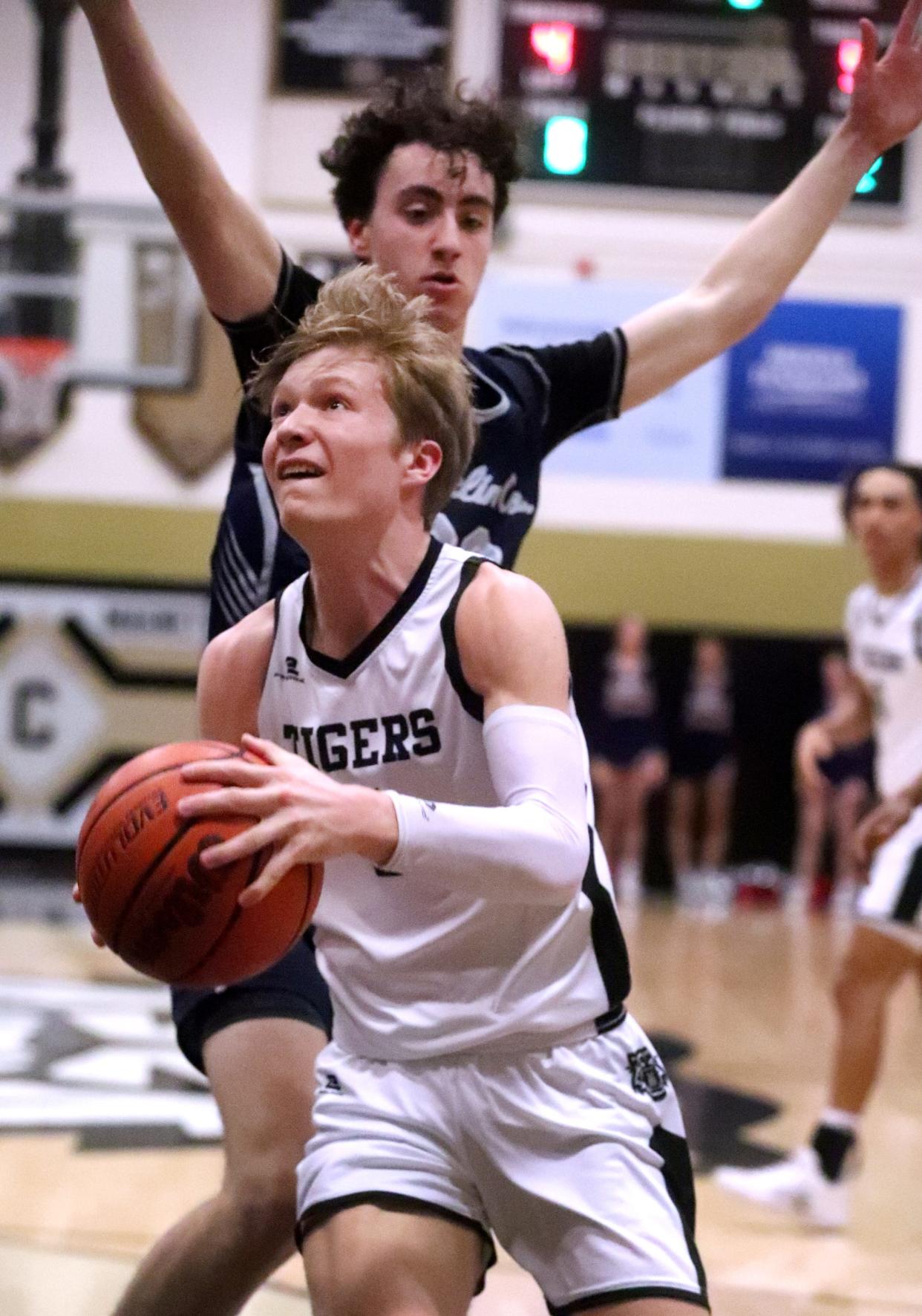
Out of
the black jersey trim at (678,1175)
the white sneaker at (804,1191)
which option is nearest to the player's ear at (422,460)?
the black jersey trim at (678,1175)

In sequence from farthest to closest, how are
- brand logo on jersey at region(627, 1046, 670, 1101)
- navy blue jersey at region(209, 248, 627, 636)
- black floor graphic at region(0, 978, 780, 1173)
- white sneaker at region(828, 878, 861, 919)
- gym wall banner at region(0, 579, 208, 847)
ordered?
white sneaker at region(828, 878, 861, 919) < gym wall banner at region(0, 579, 208, 847) < black floor graphic at region(0, 978, 780, 1173) < navy blue jersey at region(209, 248, 627, 636) < brand logo on jersey at region(627, 1046, 670, 1101)

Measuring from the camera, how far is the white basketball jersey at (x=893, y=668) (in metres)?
5.49

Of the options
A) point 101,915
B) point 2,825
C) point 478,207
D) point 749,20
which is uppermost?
point 749,20

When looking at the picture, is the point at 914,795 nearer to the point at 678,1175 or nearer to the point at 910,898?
the point at 910,898

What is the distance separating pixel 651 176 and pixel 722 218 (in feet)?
10.1

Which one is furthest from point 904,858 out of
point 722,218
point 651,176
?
point 722,218

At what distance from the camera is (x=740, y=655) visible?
43.1 feet

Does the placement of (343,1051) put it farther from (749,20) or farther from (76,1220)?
(749,20)

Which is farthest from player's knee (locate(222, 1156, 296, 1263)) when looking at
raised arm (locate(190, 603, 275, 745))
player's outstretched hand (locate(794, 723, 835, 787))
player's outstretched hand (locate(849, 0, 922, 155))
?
player's outstretched hand (locate(794, 723, 835, 787))

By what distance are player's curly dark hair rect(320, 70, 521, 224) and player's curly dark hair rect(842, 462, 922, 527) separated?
2.75 m

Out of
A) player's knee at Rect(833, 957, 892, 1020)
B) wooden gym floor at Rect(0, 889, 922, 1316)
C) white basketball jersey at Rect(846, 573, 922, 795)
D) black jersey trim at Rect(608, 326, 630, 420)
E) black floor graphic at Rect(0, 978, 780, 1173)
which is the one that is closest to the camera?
black jersey trim at Rect(608, 326, 630, 420)

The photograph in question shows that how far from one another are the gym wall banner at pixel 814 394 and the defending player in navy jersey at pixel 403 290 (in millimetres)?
9845

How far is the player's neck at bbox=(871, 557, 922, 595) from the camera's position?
558 centimetres

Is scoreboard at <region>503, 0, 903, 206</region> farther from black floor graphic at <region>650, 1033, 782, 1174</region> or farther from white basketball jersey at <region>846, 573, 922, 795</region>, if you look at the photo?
black floor graphic at <region>650, 1033, 782, 1174</region>
